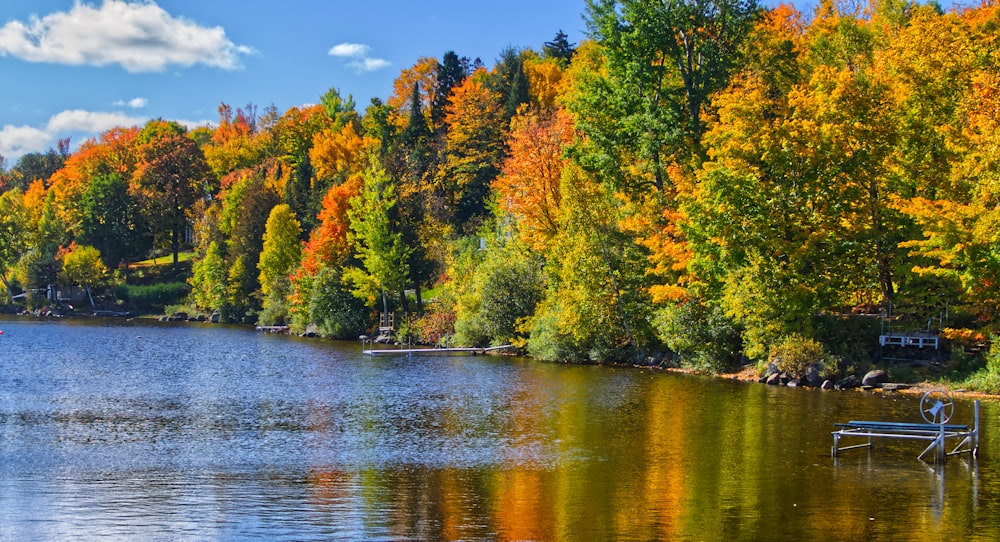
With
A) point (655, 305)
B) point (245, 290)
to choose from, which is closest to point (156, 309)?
point (245, 290)

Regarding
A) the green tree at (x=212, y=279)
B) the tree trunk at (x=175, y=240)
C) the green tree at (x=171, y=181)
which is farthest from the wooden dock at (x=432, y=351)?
the tree trunk at (x=175, y=240)

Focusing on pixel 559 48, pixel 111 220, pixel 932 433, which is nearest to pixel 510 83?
pixel 559 48

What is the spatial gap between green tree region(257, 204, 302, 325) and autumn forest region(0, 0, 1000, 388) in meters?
0.20

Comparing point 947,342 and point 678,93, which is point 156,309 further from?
point 947,342

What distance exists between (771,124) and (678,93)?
10400mm

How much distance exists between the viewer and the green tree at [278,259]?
81312 millimetres

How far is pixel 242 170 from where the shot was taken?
120 m

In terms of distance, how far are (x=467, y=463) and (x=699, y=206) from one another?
22939 millimetres

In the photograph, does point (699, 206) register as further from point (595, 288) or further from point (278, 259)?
point (278, 259)

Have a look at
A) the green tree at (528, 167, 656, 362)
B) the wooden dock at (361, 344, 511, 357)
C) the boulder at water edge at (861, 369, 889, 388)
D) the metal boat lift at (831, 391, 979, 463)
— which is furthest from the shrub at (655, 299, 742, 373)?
the metal boat lift at (831, 391, 979, 463)

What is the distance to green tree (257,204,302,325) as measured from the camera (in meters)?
81.3

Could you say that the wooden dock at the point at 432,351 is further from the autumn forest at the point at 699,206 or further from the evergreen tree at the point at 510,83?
the evergreen tree at the point at 510,83

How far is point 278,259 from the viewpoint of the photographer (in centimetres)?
8338

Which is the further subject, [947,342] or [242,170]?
[242,170]
